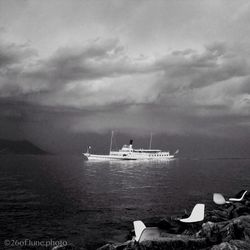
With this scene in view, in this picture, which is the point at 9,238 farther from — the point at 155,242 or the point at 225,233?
the point at 225,233

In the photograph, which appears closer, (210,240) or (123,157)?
(210,240)

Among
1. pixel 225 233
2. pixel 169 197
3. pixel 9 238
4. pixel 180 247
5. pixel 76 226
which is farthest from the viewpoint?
pixel 169 197

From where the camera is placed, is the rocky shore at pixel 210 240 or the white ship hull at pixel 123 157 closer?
the rocky shore at pixel 210 240

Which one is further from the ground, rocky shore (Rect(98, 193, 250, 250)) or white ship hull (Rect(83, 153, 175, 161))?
rocky shore (Rect(98, 193, 250, 250))

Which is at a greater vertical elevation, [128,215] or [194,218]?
[194,218]

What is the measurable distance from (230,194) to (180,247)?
38.7 metres

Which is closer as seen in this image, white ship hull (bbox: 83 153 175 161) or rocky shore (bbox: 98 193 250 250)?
rocky shore (bbox: 98 193 250 250)

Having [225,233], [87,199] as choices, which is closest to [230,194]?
[87,199]

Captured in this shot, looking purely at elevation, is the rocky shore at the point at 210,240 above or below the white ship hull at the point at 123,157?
above

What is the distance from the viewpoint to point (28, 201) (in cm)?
3878

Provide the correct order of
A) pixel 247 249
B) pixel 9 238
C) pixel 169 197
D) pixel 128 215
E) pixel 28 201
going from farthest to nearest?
pixel 169 197, pixel 28 201, pixel 128 215, pixel 9 238, pixel 247 249

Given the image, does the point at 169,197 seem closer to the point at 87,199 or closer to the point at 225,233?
the point at 87,199

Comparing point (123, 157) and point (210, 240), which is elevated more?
point (210, 240)

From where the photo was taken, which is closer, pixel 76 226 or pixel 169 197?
pixel 76 226
